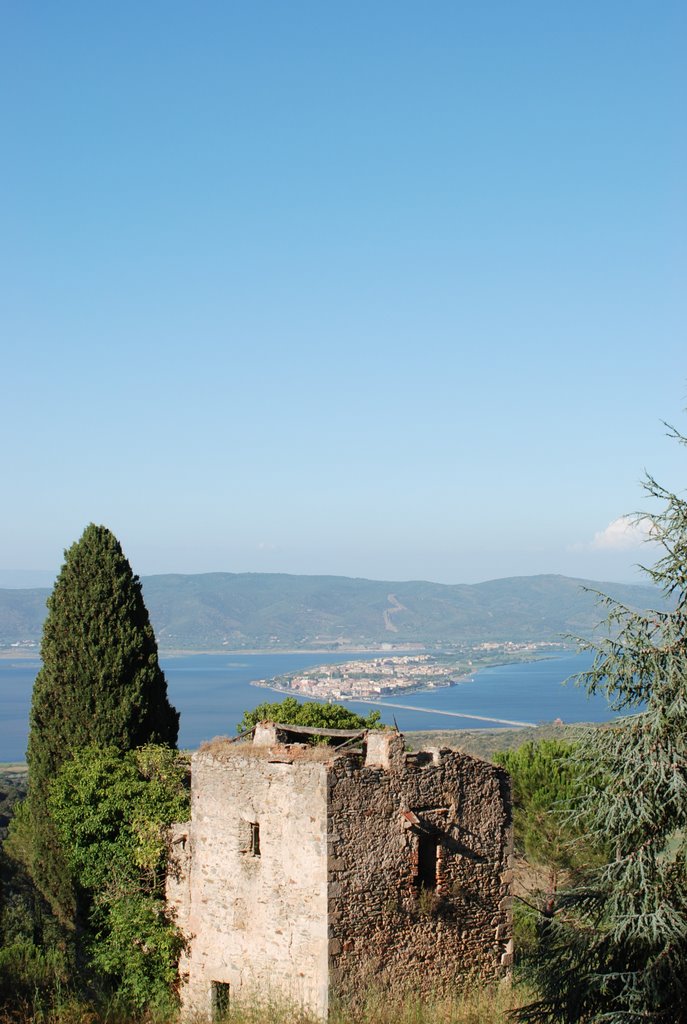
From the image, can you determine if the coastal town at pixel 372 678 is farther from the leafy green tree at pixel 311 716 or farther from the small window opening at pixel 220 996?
the small window opening at pixel 220 996

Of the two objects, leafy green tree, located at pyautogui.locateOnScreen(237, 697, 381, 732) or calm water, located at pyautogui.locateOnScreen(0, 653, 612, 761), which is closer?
leafy green tree, located at pyautogui.locateOnScreen(237, 697, 381, 732)

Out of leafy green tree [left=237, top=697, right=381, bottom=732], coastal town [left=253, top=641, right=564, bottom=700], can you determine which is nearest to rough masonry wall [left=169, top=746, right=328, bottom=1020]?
leafy green tree [left=237, top=697, right=381, bottom=732]

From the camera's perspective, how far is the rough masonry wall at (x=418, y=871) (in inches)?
603

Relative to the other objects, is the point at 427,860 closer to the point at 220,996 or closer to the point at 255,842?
the point at 255,842

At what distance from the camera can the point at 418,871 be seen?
16.0 meters

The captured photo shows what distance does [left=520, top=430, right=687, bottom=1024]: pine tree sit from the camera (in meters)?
11.7

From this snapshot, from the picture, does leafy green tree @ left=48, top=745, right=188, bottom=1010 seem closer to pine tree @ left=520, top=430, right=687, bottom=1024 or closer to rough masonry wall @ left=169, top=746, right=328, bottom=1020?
rough masonry wall @ left=169, top=746, right=328, bottom=1020

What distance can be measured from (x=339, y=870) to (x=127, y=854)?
5638 mm

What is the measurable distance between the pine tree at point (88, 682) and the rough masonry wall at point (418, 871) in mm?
8174

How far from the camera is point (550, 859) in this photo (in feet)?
85.1

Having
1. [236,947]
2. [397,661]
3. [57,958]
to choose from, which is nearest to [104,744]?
[57,958]

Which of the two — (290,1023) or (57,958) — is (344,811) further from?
(57,958)

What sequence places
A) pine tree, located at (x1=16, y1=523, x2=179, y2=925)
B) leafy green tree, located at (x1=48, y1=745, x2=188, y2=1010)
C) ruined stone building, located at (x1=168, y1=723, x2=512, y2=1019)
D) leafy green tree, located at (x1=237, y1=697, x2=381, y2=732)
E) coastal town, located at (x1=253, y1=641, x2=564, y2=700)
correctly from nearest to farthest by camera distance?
ruined stone building, located at (x1=168, y1=723, x2=512, y2=1019)
leafy green tree, located at (x1=48, y1=745, x2=188, y2=1010)
pine tree, located at (x1=16, y1=523, x2=179, y2=925)
leafy green tree, located at (x1=237, y1=697, x2=381, y2=732)
coastal town, located at (x1=253, y1=641, x2=564, y2=700)

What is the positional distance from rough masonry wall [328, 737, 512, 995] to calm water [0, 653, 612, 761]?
68969mm
